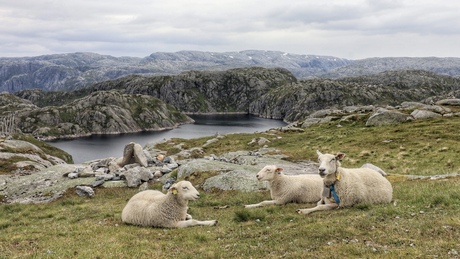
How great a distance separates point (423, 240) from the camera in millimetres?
9398

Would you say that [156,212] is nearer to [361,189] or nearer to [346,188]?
[346,188]

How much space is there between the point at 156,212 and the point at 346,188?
9554 mm

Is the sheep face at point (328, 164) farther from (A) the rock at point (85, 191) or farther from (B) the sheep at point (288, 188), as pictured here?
(A) the rock at point (85, 191)

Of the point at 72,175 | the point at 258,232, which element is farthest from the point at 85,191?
the point at 258,232

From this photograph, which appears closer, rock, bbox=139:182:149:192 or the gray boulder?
rock, bbox=139:182:149:192

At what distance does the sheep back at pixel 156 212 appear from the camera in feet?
51.6

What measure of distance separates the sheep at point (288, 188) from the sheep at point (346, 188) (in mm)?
2835

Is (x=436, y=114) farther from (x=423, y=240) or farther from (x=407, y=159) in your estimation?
(x=423, y=240)

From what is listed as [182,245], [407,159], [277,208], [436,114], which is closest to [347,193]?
[277,208]

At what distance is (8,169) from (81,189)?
984 inches

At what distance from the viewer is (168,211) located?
1591 cm

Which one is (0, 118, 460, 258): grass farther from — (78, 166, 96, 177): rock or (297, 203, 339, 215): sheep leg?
(78, 166, 96, 177): rock

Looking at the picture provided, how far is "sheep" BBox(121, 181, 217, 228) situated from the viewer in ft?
51.3

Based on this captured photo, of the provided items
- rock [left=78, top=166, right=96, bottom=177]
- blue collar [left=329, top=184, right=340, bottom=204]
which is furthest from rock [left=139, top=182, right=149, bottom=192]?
blue collar [left=329, top=184, right=340, bottom=204]
